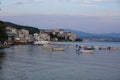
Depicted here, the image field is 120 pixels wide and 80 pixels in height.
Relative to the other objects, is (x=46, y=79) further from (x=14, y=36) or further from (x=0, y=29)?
(x=14, y=36)

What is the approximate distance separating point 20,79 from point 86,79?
5624 millimetres

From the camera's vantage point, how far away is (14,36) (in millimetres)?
173875

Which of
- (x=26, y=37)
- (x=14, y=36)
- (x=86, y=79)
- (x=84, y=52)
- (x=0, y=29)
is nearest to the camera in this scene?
(x=86, y=79)

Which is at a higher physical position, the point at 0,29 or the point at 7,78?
the point at 0,29

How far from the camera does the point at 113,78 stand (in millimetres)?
30141

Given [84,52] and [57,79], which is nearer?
[57,79]

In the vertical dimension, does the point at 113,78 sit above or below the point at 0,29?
below

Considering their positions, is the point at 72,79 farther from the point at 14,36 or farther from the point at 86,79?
the point at 14,36

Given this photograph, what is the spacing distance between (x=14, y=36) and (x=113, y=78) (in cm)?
14647

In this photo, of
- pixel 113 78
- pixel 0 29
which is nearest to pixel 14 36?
pixel 0 29

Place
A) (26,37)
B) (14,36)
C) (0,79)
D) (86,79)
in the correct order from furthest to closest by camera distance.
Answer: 1. (26,37)
2. (14,36)
3. (86,79)
4. (0,79)

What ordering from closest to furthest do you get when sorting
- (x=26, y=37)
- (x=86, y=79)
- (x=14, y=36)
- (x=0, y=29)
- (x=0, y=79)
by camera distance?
(x=0, y=79)
(x=86, y=79)
(x=0, y=29)
(x=14, y=36)
(x=26, y=37)

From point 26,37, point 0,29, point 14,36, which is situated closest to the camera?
point 0,29

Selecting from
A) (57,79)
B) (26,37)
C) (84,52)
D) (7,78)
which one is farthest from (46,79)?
(26,37)
